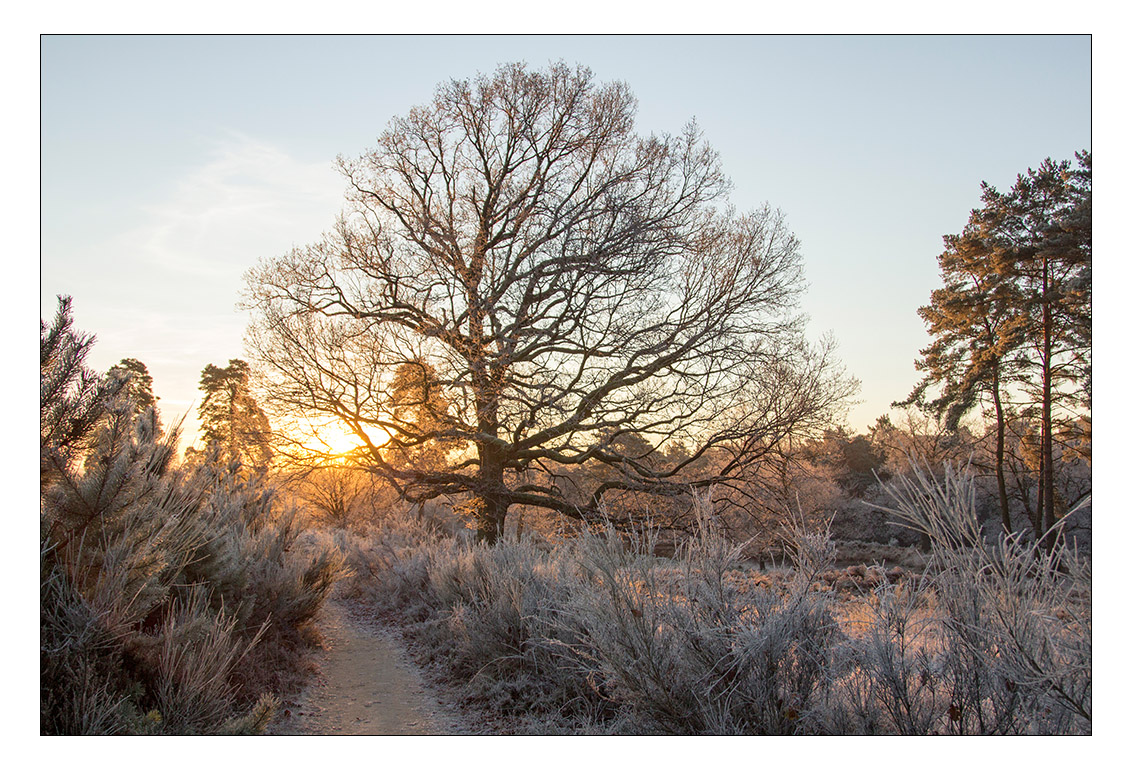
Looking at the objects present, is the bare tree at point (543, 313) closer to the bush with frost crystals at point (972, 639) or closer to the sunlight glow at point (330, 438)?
the sunlight glow at point (330, 438)

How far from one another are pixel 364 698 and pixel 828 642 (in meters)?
4.62

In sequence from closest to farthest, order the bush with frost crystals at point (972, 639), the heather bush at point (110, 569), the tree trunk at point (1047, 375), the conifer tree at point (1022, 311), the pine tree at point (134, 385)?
the bush with frost crystals at point (972, 639)
the heather bush at point (110, 569)
the pine tree at point (134, 385)
the conifer tree at point (1022, 311)
the tree trunk at point (1047, 375)

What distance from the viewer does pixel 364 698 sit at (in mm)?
6531

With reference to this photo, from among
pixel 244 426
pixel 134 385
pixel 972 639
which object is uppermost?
pixel 134 385

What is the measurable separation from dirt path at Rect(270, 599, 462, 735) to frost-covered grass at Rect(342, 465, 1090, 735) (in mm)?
884

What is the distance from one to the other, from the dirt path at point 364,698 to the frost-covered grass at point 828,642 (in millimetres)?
884

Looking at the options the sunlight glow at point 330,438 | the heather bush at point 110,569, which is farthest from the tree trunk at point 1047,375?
the sunlight glow at point 330,438

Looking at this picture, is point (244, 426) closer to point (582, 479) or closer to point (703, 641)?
point (582, 479)

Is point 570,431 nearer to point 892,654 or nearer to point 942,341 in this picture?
point 892,654

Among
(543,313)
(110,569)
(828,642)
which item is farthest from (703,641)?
(543,313)

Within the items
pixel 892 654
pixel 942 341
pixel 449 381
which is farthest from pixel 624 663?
A: pixel 942 341

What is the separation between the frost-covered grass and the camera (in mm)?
3107

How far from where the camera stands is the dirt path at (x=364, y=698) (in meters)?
5.60
